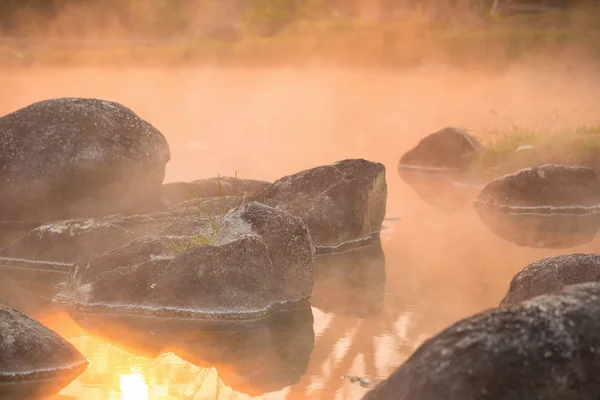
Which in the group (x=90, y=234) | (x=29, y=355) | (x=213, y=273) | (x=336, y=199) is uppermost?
(x=336, y=199)

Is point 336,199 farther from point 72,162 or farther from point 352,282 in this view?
point 72,162

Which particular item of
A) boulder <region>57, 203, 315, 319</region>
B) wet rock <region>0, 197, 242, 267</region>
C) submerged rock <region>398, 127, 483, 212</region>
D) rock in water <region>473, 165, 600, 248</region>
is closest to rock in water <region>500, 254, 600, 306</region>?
boulder <region>57, 203, 315, 319</region>

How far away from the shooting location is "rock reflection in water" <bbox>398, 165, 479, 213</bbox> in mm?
14586

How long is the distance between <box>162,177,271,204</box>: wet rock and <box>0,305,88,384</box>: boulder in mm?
5658

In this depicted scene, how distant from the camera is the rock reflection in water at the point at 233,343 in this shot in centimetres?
713

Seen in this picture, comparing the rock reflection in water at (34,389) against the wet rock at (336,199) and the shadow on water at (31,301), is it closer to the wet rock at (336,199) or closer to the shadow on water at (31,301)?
the shadow on water at (31,301)

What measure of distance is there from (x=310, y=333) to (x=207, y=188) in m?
5.26

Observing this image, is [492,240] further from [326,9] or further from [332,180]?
[326,9]

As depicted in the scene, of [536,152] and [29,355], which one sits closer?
[29,355]

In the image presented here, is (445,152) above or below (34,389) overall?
above

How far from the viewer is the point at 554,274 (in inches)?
289

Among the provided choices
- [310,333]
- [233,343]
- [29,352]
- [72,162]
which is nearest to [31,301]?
[233,343]

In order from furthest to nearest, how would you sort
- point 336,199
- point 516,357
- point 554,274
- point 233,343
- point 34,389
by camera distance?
1. point 336,199
2. point 233,343
3. point 554,274
4. point 34,389
5. point 516,357

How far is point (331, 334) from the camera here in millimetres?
8141
